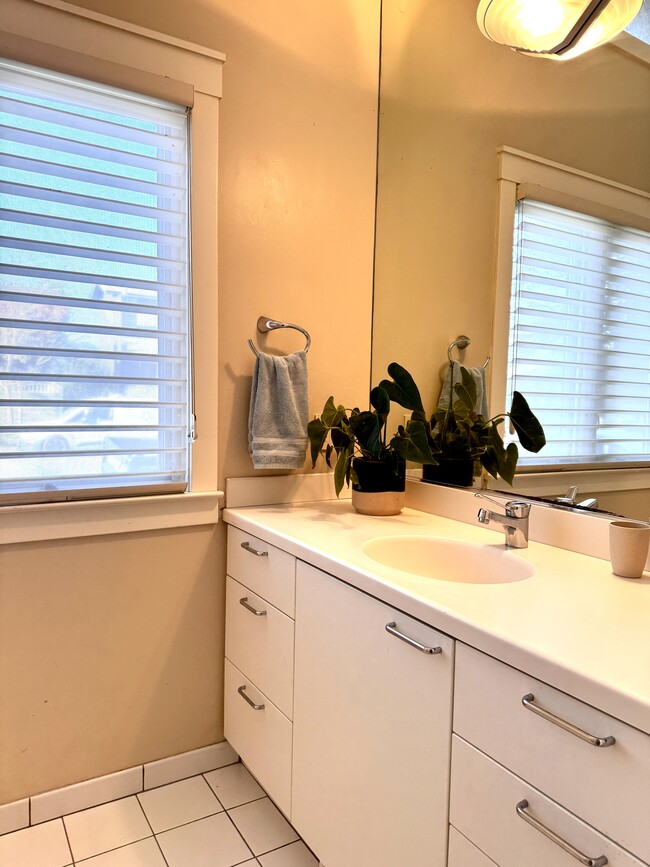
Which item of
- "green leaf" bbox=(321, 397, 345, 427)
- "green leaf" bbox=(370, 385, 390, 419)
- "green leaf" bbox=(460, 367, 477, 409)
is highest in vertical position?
"green leaf" bbox=(460, 367, 477, 409)

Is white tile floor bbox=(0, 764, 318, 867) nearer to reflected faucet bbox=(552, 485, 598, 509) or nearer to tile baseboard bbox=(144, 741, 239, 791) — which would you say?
tile baseboard bbox=(144, 741, 239, 791)

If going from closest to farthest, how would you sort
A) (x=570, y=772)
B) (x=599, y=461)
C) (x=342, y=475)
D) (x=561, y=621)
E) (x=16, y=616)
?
(x=570, y=772)
(x=561, y=621)
(x=599, y=461)
(x=16, y=616)
(x=342, y=475)

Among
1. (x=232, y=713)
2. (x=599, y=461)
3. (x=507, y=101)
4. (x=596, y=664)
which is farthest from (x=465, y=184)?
(x=232, y=713)

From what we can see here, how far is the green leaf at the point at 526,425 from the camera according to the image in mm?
1453

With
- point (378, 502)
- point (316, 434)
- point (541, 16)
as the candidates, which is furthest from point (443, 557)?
point (541, 16)

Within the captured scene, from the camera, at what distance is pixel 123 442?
1590mm

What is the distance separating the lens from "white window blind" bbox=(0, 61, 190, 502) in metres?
1.45

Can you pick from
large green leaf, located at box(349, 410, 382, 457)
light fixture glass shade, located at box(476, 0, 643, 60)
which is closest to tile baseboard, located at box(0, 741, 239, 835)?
large green leaf, located at box(349, 410, 382, 457)

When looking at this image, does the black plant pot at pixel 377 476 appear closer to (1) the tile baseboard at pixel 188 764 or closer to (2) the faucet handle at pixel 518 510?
(2) the faucet handle at pixel 518 510

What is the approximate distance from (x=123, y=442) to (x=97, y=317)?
33cm

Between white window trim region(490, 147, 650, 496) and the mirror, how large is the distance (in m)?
0.01

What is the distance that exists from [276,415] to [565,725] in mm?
1155

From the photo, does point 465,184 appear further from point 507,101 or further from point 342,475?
point 342,475

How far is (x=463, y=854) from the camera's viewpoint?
0.91 meters
